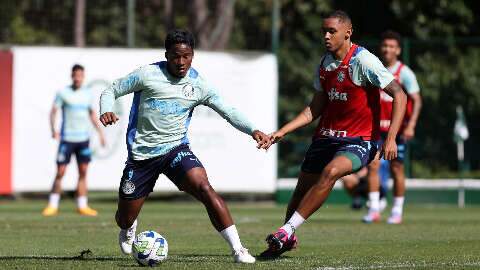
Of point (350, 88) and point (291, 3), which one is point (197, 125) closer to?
point (291, 3)

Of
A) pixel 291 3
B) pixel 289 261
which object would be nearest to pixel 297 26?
pixel 291 3

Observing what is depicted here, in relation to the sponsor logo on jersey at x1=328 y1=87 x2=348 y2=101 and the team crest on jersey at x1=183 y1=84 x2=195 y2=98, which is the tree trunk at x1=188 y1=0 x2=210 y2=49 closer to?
the sponsor logo on jersey at x1=328 y1=87 x2=348 y2=101

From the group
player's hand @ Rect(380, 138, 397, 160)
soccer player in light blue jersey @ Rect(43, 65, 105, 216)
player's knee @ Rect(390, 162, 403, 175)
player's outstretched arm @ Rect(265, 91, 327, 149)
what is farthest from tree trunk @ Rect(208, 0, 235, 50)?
player's hand @ Rect(380, 138, 397, 160)

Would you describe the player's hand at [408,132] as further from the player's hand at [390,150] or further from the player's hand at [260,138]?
the player's hand at [260,138]

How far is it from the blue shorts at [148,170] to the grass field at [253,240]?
2.04ft

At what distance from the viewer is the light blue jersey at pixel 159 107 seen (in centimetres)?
1043

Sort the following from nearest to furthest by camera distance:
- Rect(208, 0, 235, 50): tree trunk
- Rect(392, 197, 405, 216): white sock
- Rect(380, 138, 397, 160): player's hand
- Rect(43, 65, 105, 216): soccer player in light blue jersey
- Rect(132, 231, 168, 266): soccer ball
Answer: Rect(132, 231, 168, 266): soccer ball < Rect(380, 138, 397, 160): player's hand < Rect(392, 197, 405, 216): white sock < Rect(43, 65, 105, 216): soccer player in light blue jersey < Rect(208, 0, 235, 50): tree trunk

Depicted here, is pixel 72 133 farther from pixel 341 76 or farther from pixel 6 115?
pixel 341 76

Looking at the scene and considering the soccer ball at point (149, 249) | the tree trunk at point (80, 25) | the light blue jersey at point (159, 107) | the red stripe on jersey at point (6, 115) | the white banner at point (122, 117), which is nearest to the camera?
the soccer ball at point (149, 249)

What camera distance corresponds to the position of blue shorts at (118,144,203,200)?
1041 cm

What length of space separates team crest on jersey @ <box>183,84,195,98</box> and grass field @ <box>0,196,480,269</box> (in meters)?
1.43

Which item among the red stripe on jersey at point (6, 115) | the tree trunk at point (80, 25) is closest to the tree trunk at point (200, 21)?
the tree trunk at point (80, 25)

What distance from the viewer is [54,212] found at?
1942 centimetres

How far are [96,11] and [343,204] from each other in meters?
6.20
